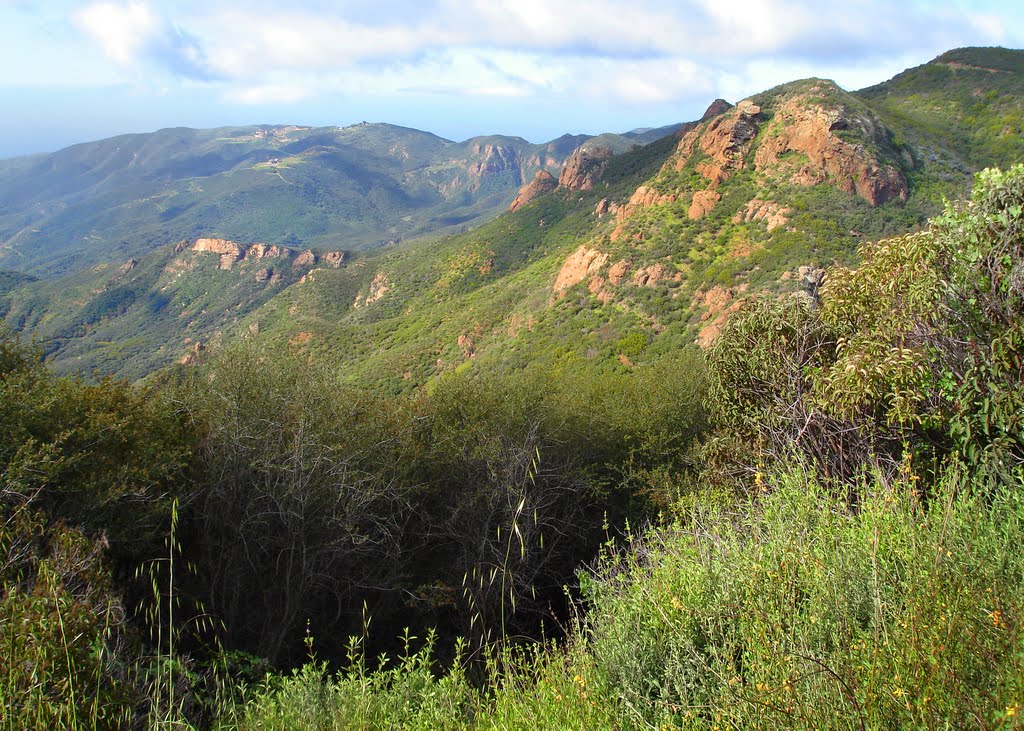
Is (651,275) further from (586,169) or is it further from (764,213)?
(586,169)

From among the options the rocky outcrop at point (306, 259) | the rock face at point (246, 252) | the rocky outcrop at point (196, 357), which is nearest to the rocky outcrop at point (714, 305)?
the rocky outcrop at point (196, 357)

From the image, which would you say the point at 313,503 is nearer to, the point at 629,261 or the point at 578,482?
the point at 578,482

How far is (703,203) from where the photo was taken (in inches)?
1613

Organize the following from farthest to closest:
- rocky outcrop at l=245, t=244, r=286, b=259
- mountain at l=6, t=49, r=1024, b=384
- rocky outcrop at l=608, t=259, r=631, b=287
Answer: rocky outcrop at l=245, t=244, r=286, b=259, rocky outcrop at l=608, t=259, r=631, b=287, mountain at l=6, t=49, r=1024, b=384

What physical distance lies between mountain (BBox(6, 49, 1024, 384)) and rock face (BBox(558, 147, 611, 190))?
731 centimetres

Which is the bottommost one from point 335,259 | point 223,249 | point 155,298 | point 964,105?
point 155,298

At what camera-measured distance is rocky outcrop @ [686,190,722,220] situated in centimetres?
4053

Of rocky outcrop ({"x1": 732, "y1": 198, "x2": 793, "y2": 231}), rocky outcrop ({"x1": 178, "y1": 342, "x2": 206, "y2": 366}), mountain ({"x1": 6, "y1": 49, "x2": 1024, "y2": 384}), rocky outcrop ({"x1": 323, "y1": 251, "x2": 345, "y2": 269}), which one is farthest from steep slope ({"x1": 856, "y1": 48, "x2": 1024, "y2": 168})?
Answer: rocky outcrop ({"x1": 323, "y1": 251, "x2": 345, "y2": 269})

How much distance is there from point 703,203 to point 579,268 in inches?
407

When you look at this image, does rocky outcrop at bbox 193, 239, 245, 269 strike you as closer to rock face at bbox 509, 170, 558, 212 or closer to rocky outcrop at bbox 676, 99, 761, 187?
rock face at bbox 509, 170, 558, 212

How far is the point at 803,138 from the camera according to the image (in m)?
39.8

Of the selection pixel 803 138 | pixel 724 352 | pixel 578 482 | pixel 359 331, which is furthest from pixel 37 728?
pixel 359 331

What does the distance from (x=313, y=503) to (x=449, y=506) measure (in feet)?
9.62

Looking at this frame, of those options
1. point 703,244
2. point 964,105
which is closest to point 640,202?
point 703,244
